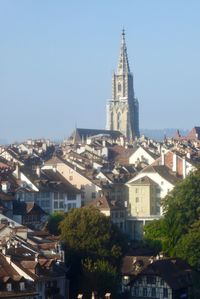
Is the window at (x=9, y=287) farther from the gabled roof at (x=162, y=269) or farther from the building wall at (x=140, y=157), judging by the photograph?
the building wall at (x=140, y=157)

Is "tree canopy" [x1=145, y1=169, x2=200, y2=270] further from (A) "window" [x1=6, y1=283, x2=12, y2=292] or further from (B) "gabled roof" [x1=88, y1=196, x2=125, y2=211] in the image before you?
(A) "window" [x1=6, y1=283, x2=12, y2=292]

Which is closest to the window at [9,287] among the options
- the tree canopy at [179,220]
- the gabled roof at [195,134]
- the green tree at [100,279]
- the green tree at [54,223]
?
the green tree at [100,279]

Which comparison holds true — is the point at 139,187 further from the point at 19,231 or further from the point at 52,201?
the point at 19,231

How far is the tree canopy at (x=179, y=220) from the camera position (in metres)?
69.4

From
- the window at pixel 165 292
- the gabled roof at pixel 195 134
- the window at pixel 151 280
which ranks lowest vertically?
the window at pixel 165 292

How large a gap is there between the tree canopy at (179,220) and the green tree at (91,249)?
4936 millimetres

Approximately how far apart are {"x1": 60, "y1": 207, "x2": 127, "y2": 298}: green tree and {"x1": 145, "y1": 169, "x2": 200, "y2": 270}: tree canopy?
4.94 meters

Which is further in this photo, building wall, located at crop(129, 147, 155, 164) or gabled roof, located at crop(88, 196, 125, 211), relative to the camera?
building wall, located at crop(129, 147, 155, 164)

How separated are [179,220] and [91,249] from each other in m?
12.5

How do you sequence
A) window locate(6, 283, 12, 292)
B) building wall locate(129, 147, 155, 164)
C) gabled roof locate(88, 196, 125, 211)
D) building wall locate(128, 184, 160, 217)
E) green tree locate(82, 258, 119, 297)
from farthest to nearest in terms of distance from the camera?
building wall locate(129, 147, 155, 164)
building wall locate(128, 184, 160, 217)
gabled roof locate(88, 196, 125, 211)
green tree locate(82, 258, 119, 297)
window locate(6, 283, 12, 292)

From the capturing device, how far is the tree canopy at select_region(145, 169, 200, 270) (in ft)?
228

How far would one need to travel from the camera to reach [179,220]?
238ft

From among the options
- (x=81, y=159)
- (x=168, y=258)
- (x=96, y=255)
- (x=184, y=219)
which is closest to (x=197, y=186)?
(x=184, y=219)

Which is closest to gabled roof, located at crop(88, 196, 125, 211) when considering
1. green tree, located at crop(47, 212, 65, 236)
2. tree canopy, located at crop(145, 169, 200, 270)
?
tree canopy, located at crop(145, 169, 200, 270)
